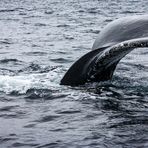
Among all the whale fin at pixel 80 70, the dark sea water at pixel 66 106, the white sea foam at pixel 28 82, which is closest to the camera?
the dark sea water at pixel 66 106

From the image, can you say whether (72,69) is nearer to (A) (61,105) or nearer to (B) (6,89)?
(A) (61,105)

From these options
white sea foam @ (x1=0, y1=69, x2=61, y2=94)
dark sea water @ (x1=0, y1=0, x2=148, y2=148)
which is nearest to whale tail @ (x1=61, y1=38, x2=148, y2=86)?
dark sea water @ (x1=0, y1=0, x2=148, y2=148)

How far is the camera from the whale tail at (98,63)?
21.9ft

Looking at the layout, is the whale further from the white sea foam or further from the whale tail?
the white sea foam

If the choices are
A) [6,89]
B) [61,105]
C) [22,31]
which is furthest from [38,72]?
[22,31]

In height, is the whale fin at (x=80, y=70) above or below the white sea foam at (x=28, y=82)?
above

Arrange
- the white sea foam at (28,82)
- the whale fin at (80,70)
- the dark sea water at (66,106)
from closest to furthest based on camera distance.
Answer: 1. the dark sea water at (66,106)
2. the whale fin at (80,70)
3. the white sea foam at (28,82)

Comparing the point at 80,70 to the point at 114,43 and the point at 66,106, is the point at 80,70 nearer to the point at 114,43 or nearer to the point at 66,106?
the point at 66,106

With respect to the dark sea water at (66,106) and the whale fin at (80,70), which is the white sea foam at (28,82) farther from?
the whale fin at (80,70)

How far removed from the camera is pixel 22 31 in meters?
21.2

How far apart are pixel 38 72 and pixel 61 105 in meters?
2.95

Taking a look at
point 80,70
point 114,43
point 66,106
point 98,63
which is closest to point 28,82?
point 66,106

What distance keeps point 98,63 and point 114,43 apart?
3.03 feet

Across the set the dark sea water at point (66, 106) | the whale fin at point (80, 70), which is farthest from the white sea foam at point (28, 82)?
the whale fin at point (80, 70)
